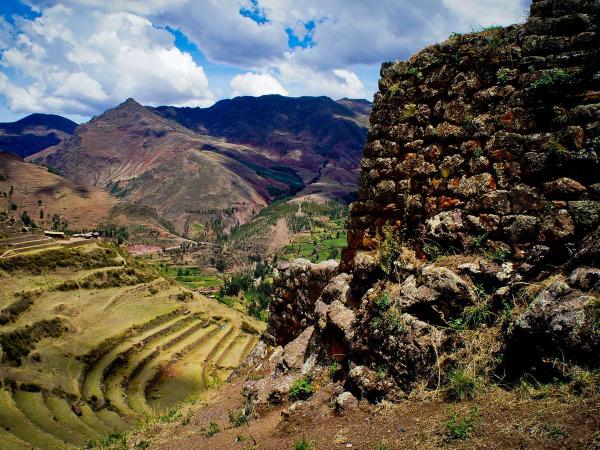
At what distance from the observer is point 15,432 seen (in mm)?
45062

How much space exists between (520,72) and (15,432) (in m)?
56.9

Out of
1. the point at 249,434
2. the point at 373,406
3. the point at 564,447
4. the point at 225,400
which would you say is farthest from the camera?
the point at 225,400

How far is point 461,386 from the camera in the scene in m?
7.64

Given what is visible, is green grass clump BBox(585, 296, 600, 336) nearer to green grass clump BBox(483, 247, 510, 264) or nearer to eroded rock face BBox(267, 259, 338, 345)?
green grass clump BBox(483, 247, 510, 264)

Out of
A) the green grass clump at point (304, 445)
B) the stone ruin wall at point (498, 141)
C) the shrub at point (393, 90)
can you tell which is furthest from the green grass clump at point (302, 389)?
the shrub at point (393, 90)

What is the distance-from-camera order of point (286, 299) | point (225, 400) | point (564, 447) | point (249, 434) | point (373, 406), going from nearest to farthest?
1. point (564, 447)
2. point (373, 406)
3. point (249, 434)
4. point (225, 400)
5. point (286, 299)

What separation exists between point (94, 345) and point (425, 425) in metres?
70.9

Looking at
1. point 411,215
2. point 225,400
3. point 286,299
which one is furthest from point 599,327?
point 286,299

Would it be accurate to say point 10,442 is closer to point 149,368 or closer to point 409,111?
point 149,368

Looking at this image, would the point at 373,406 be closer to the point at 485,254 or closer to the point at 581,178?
the point at 485,254

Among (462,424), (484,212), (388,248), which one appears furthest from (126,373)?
(462,424)

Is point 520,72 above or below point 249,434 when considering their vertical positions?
above

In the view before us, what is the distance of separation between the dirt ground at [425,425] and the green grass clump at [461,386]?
0.53 ft

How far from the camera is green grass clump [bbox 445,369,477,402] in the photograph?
7.54 metres
